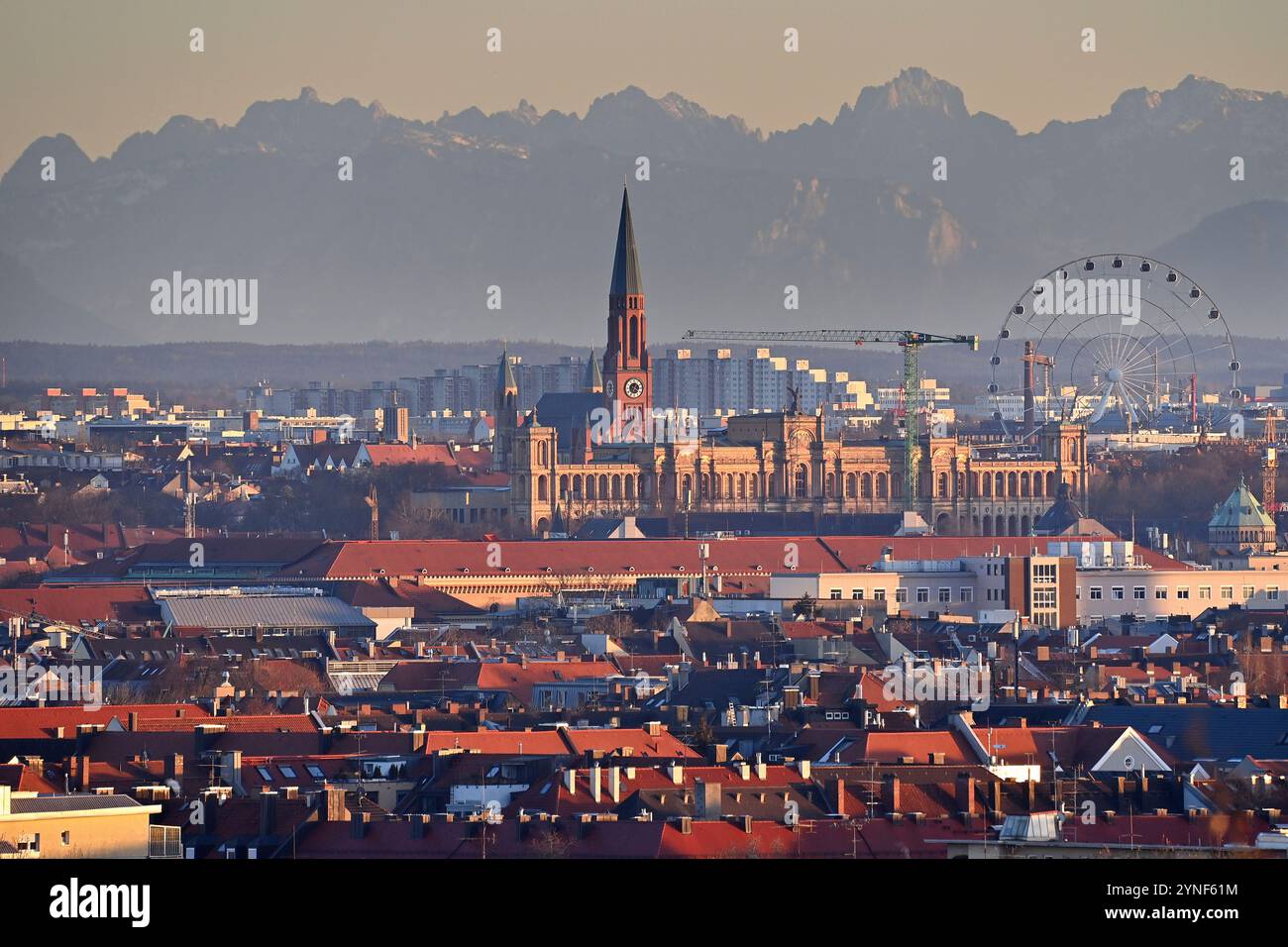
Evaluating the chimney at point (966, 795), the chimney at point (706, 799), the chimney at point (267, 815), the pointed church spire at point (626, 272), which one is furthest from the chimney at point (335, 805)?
the pointed church spire at point (626, 272)

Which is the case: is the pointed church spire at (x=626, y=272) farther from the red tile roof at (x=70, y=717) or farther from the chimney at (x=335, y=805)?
the chimney at (x=335, y=805)

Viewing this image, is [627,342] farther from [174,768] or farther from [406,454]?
[174,768]

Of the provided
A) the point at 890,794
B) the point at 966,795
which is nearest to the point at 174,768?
the point at 890,794

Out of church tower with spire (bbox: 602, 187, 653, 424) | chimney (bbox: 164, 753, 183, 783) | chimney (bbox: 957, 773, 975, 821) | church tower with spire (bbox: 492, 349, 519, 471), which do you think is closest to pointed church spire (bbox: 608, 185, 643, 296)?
church tower with spire (bbox: 602, 187, 653, 424)
